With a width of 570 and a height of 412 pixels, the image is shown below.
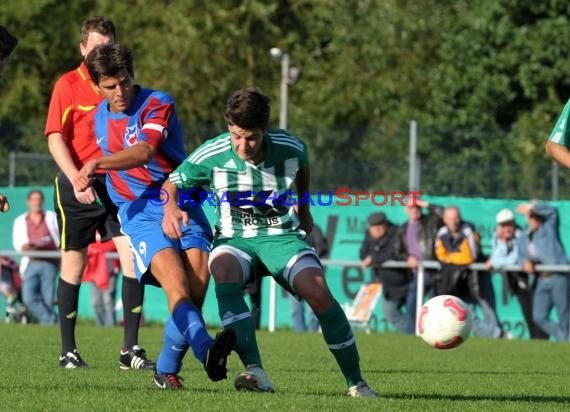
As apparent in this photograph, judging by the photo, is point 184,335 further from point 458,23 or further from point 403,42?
point 403,42

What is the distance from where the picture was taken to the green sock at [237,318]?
7.47 m

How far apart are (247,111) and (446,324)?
95.4 inches

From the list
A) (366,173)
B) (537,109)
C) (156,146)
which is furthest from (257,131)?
(537,109)

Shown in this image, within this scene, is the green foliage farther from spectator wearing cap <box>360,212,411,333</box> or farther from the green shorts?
the green shorts

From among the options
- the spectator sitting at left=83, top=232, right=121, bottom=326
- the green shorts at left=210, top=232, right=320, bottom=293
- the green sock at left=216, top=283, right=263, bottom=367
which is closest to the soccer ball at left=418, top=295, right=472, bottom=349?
the green shorts at left=210, top=232, right=320, bottom=293

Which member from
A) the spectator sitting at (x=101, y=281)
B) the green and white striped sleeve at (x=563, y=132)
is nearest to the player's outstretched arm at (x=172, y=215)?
the green and white striped sleeve at (x=563, y=132)

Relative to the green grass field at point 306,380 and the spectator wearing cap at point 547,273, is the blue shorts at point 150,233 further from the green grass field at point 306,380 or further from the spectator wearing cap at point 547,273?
the spectator wearing cap at point 547,273

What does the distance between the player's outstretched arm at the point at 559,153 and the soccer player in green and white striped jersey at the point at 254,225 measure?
1.52 m

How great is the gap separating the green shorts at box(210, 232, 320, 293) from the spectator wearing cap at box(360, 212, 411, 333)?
10.4m

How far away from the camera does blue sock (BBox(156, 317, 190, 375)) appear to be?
7801mm

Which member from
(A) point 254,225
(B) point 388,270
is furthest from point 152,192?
(B) point 388,270

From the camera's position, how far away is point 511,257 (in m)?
17.6

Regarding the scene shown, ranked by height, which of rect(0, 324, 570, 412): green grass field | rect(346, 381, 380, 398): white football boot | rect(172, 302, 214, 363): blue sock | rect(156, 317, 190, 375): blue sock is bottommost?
rect(0, 324, 570, 412): green grass field

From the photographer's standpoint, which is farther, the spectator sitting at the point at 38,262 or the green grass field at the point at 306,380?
the spectator sitting at the point at 38,262
